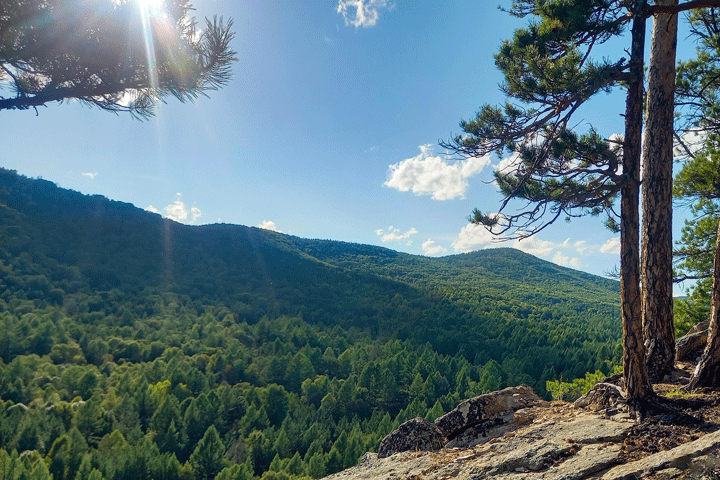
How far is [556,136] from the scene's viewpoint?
5387mm

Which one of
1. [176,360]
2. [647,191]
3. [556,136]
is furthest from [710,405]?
[176,360]

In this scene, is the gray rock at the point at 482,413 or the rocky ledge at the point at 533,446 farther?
the gray rock at the point at 482,413

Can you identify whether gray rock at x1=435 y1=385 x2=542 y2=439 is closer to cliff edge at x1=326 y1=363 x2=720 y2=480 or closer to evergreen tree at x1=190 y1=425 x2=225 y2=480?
cliff edge at x1=326 y1=363 x2=720 y2=480

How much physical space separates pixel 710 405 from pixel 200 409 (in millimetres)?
41663

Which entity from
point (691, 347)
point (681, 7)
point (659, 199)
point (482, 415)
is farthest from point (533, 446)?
point (681, 7)

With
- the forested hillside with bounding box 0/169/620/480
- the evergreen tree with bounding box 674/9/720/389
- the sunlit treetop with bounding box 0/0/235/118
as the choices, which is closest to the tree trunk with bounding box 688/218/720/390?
the evergreen tree with bounding box 674/9/720/389

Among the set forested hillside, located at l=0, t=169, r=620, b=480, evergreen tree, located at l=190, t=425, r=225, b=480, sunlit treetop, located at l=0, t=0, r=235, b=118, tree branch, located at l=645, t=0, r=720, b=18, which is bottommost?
evergreen tree, located at l=190, t=425, r=225, b=480

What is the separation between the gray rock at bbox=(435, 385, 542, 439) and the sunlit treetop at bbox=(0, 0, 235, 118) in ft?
18.7

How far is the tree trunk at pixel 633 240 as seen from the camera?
13.3 feet

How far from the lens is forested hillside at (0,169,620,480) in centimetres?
3250

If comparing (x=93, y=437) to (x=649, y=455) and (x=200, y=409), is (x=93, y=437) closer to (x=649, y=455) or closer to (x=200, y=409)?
(x=200, y=409)

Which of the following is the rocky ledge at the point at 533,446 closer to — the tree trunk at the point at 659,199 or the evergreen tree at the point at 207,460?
the tree trunk at the point at 659,199

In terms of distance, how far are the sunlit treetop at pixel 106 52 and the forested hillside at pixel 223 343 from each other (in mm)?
18996

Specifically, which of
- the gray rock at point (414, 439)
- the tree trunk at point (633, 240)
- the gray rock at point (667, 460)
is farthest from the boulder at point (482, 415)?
the gray rock at point (667, 460)
